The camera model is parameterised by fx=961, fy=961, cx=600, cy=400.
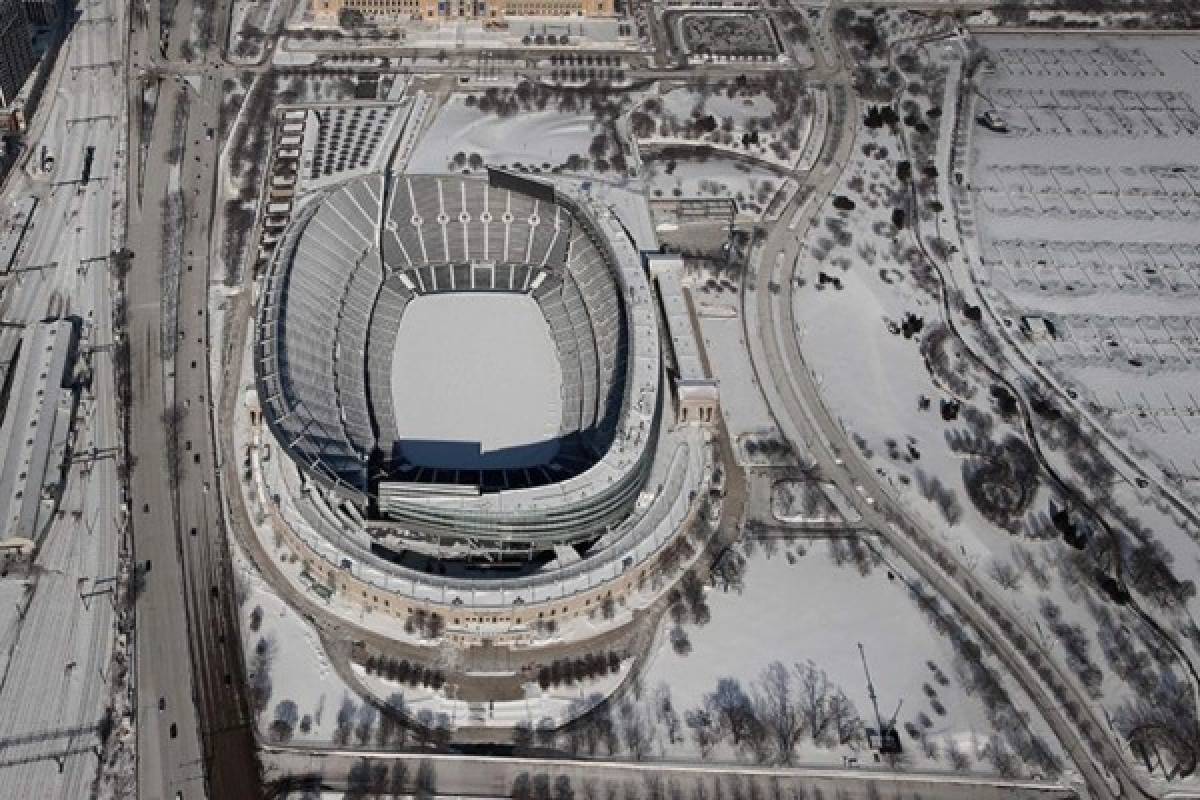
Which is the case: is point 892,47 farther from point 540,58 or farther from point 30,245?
point 30,245

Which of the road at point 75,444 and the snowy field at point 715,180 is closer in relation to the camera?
the road at point 75,444

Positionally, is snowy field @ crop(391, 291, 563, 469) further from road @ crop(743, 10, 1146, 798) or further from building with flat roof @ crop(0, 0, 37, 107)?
building with flat roof @ crop(0, 0, 37, 107)

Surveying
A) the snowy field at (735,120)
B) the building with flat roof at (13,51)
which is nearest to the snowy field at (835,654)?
the snowy field at (735,120)

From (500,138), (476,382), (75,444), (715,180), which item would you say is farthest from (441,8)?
(75,444)

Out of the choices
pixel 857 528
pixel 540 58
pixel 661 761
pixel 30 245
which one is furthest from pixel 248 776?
pixel 540 58

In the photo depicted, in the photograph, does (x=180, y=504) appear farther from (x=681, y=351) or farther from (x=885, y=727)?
(x=885, y=727)

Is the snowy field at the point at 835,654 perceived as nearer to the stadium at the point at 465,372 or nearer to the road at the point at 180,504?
the stadium at the point at 465,372
